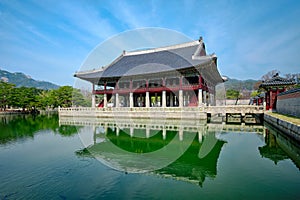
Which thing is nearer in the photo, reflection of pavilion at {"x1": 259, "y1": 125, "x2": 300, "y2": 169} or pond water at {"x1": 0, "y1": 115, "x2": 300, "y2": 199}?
pond water at {"x1": 0, "y1": 115, "x2": 300, "y2": 199}

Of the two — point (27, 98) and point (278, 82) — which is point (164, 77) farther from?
point (27, 98)

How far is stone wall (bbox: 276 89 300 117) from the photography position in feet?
46.5

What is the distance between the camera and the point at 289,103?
1606 cm

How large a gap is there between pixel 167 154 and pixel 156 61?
890 inches

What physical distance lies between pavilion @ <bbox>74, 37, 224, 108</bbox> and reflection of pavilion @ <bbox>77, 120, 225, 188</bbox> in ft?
35.7

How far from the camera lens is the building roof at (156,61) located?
989 inches

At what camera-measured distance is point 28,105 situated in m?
47.5

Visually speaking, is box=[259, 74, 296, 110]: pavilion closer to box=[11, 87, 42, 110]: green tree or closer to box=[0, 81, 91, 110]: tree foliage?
box=[0, 81, 91, 110]: tree foliage

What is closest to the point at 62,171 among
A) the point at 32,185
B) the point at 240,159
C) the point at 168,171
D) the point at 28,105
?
the point at 32,185

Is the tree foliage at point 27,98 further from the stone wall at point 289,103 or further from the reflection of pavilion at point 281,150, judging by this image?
the reflection of pavilion at point 281,150

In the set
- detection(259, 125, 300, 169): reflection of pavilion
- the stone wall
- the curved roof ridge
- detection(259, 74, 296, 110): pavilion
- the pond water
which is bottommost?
the pond water

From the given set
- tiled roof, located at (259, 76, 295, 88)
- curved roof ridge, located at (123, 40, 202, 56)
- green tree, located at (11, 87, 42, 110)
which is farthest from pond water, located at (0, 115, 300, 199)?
green tree, located at (11, 87, 42, 110)

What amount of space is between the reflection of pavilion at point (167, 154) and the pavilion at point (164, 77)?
1087 cm

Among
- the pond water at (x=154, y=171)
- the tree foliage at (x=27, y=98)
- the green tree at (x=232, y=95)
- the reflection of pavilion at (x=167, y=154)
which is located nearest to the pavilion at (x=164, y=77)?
the reflection of pavilion at (x=167, y=154)
